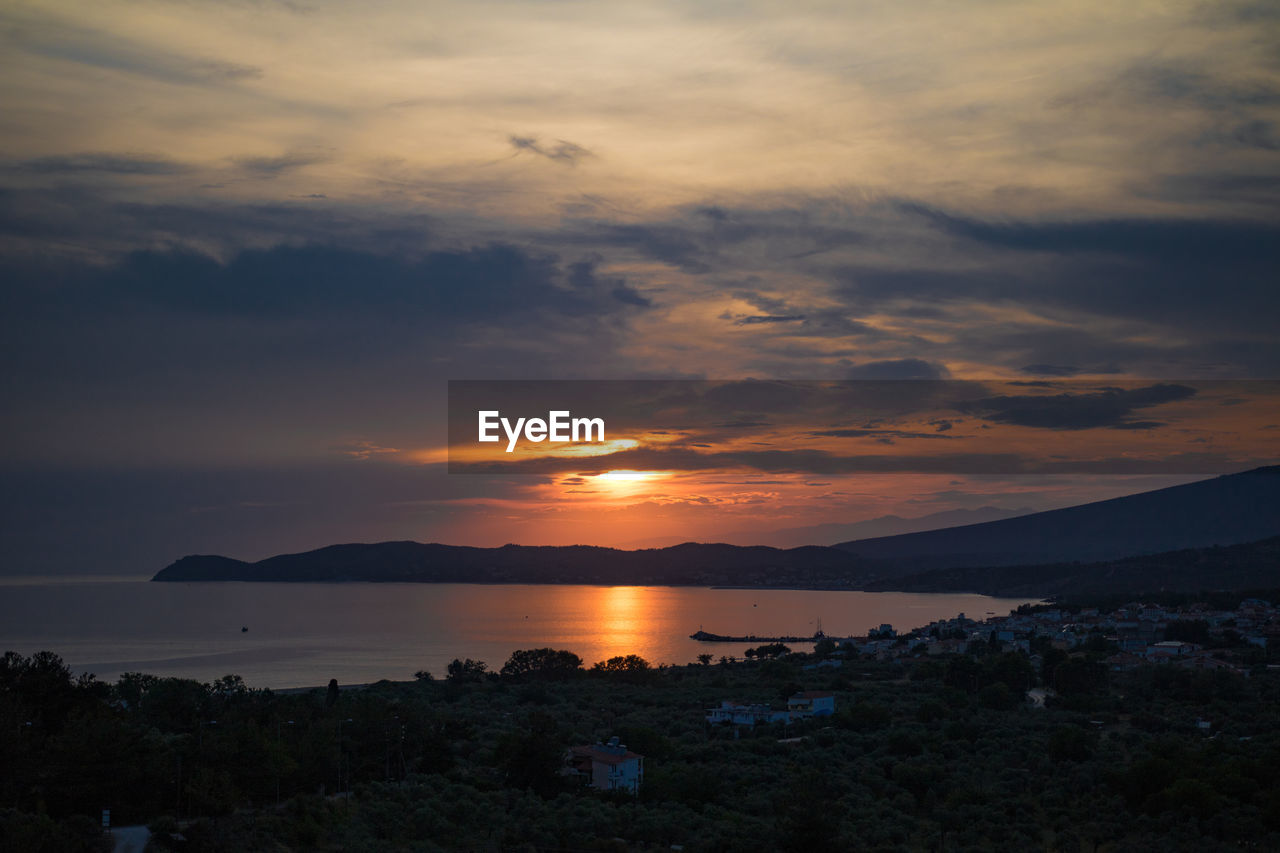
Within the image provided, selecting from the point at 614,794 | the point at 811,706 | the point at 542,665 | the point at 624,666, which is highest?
the point at 614,794

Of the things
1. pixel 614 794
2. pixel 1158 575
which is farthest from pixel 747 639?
pixel 614 794

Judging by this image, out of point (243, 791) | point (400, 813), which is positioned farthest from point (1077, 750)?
point (243, 791)

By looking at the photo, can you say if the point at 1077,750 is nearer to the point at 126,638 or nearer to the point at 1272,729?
the point at 1272,729

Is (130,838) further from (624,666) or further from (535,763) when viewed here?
(624,666)

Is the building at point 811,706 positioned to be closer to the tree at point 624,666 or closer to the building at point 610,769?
the building at point 610,769

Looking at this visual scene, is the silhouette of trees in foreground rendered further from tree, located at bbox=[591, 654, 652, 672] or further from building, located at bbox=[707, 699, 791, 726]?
tree, located at bbox=[591, 654, 652, 672]

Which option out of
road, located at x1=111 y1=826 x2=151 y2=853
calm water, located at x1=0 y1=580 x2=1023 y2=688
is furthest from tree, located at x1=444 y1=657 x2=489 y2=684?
road, located at x1=111 y1=826 x2=151 y2=853

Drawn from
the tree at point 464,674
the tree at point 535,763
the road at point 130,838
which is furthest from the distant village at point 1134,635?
the road at point 130,838
